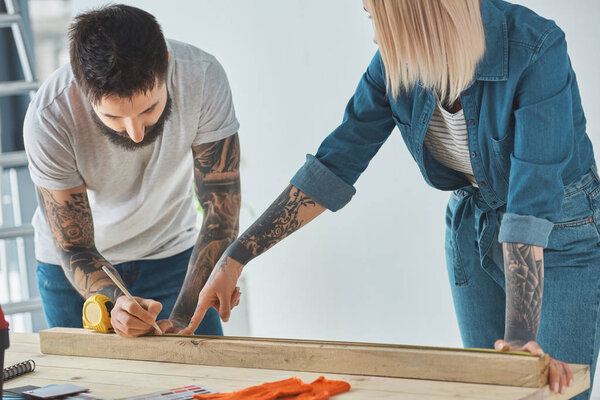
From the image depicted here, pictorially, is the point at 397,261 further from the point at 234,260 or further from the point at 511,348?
the point at 511,348

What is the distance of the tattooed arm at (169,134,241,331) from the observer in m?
1.91

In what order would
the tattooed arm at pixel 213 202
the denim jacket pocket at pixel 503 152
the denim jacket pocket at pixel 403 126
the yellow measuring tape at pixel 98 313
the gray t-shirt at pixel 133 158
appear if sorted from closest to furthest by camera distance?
1. the denim jacket pocket at pixel 503 152
2. the denim jacket pocket at pixel 403 126
3. the yellow measuring tape at pixel 98 313
4. the gray t-shirt at pixel 133 158
5. the tattooed arm at pixel 213 202

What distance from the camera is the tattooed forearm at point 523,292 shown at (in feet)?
4.18

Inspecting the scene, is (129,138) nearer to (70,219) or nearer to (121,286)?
(70,219)

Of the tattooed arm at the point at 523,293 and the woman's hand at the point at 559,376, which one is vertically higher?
the tattooed arm at the point at 523,293

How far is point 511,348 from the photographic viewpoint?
1260 mm

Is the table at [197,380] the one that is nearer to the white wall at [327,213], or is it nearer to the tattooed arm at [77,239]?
the tattooed arm at [77,239]

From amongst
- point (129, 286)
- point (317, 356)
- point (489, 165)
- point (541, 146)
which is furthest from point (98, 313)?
point (541, 146)

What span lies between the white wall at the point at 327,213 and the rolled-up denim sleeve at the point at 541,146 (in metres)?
1.78

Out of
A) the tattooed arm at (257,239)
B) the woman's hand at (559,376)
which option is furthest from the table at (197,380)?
the tattooed arm at (257,239)

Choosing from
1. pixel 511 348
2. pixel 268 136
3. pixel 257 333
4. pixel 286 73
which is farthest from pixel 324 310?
pixel 511 348

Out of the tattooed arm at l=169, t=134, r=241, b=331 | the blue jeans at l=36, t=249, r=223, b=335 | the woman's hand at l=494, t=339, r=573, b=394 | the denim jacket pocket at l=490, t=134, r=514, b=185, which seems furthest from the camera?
the blue jeans at l=36, t=249, r=223, b=335

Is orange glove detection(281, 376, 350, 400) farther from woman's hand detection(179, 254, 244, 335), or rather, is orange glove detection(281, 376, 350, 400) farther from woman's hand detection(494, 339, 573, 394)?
woman's hand detection(179, 254, 244, 335)

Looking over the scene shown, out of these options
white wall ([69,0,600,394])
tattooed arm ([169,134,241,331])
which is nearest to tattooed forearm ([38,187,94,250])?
tattooed arm ([169,134,241,331])
